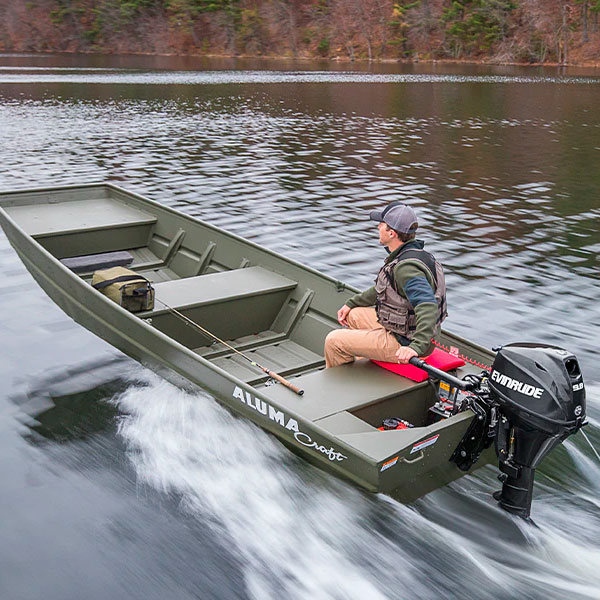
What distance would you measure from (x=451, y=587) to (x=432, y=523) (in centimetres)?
60

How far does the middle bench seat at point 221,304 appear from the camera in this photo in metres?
7.81

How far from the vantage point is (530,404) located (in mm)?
4824

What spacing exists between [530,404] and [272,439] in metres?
2.29

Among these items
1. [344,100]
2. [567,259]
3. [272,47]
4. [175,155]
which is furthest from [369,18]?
[567,259]

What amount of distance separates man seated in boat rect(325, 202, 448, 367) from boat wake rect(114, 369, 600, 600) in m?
1.13

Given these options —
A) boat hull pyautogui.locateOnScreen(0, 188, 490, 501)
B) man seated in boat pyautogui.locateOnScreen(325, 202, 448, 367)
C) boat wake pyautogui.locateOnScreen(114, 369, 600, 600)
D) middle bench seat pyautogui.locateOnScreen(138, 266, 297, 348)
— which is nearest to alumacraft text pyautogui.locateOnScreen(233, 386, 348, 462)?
boat hull pyautogui.locateOnScreen(0, 188, 490, 501)

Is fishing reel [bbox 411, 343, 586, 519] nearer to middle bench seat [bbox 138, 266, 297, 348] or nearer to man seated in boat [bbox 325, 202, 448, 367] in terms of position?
man seated in boat [bbox 325, 202, 448, 367]

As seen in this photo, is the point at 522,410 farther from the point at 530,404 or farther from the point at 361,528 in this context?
the point at 361,528

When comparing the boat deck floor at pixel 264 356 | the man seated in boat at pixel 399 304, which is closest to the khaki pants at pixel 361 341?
the man seated in boat at pixel 399 304

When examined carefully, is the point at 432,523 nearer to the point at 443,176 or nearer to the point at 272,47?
the point at 443,176

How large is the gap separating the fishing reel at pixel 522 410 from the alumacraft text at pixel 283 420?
39.0 inches

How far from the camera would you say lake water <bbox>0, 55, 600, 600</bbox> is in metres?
5.27

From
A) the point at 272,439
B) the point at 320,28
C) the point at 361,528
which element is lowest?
the point at 361,528

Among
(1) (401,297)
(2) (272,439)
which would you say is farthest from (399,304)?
(2) (272,439)
